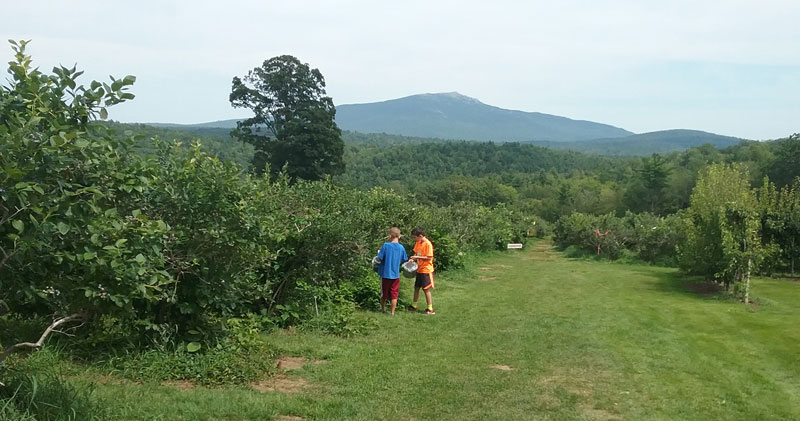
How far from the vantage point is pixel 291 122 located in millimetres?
39875

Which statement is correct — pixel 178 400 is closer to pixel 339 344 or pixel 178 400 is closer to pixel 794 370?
pixel 339 344

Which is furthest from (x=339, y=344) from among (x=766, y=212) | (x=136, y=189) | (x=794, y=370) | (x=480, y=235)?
(x=480, y=235)

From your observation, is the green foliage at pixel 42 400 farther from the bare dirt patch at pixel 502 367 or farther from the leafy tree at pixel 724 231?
the leafy tree at pixel 724 231

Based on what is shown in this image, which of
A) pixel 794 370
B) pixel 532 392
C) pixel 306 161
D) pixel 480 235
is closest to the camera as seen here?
pixel 532 392

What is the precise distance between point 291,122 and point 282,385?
34.9 m

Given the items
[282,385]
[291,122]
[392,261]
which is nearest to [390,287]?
[392,261]

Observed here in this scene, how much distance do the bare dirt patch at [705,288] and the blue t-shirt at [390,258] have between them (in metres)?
9.92

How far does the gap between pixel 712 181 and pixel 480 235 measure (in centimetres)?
1171

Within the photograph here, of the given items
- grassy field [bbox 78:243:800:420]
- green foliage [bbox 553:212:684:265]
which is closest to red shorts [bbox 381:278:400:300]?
grassy field [bbox 78:243:800:420]

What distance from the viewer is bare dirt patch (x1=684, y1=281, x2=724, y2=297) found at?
1644cm

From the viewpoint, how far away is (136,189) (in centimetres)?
432

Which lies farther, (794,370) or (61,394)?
(794,370)

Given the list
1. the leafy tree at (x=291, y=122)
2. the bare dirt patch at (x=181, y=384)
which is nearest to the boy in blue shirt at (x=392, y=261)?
the bare dirt patch at (x=181, y=384)

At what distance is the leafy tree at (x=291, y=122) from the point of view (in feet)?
130
